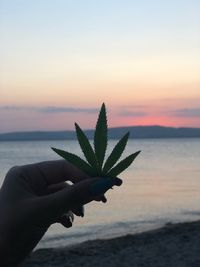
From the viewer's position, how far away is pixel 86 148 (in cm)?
145

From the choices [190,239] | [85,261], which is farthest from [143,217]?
[85,261]

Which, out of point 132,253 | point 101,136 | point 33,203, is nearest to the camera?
point 101,136

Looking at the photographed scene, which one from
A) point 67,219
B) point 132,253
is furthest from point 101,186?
point 132,253

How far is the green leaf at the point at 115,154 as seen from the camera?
4.74 ft

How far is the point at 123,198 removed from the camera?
4191cm

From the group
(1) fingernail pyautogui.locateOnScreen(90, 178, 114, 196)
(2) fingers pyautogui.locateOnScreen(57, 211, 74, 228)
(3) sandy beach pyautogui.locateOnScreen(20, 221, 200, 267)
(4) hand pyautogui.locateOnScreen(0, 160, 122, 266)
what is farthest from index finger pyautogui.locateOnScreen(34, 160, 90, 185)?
(3) sandy beach pyautogui.locateOnScreen(20, 221, 200, 267)

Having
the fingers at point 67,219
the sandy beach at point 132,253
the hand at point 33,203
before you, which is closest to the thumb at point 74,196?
the hand at point 33,203

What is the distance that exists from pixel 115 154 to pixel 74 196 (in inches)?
7.0

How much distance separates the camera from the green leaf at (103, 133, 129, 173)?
1.44 m

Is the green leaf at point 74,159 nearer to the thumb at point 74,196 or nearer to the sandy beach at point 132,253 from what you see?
the thumb at point 74,196

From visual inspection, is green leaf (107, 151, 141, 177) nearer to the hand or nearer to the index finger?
the hand

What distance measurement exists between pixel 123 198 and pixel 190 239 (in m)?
24.9

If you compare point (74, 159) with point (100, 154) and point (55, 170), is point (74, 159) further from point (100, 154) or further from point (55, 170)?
point (55, 170)

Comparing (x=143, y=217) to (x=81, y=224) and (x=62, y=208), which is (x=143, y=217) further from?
(x=62, y=208)
